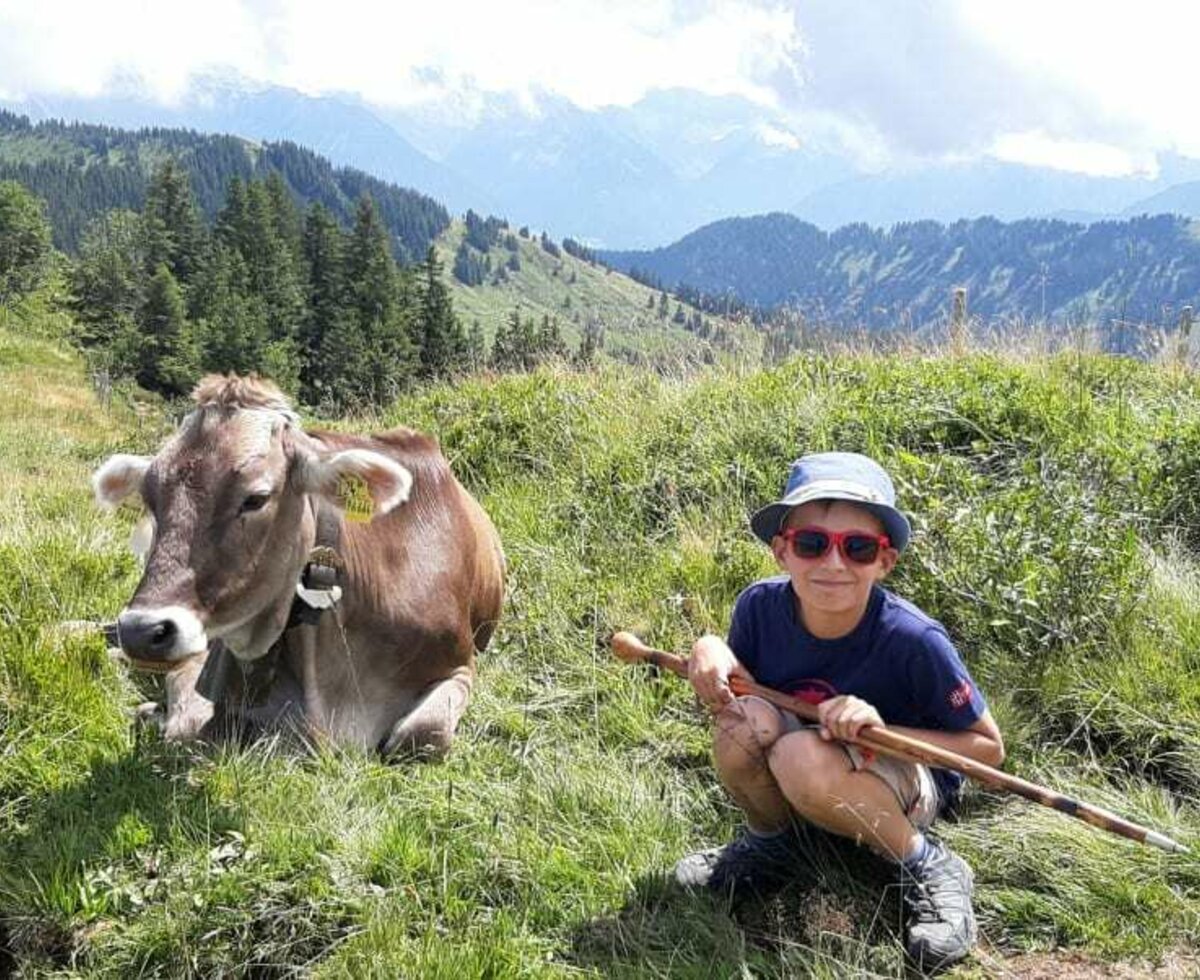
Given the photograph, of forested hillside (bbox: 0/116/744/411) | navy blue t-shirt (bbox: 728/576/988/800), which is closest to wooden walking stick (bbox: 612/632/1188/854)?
navy blue t-shirt (bbox: 728/576/988/800)

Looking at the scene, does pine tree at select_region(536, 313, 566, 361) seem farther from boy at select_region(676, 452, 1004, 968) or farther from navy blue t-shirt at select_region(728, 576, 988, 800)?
boy at select_region(676, 452, 1004, 968)

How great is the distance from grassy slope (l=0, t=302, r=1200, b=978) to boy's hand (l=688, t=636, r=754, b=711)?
2.32ft

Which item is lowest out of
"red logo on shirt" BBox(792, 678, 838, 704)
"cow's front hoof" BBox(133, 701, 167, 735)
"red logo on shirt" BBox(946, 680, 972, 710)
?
"cow's front hoof" BBox(133, 701, 167, 735)

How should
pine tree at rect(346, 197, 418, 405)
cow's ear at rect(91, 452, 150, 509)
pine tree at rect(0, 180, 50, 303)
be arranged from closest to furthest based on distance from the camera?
cow's ear at rect(91, 452, 150, 509), pine tree at rect(346, 197, 418, 405), pine tree at rect(0, 180, 50, 303)

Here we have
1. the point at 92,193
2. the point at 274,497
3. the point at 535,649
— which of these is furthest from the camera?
the point at 92,193

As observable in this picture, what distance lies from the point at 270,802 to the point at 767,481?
4.18 m

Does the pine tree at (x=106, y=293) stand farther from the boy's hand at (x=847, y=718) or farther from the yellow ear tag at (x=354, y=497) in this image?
the boy's hand at (x=847, y=718)

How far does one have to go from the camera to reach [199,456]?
3830 mm

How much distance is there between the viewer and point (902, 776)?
127 inches

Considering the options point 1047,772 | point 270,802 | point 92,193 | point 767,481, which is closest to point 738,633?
point 1047,772

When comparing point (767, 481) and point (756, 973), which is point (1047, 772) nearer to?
point (756, 973)

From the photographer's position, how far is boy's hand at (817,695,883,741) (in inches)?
117

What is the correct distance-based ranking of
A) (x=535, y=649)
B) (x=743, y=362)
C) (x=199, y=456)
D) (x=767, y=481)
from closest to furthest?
(x=199, y=456)
(x=535, y=649)
(x=767, y=481)
(x=743, y=362)

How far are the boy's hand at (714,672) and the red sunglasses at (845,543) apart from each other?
1.60 ft
